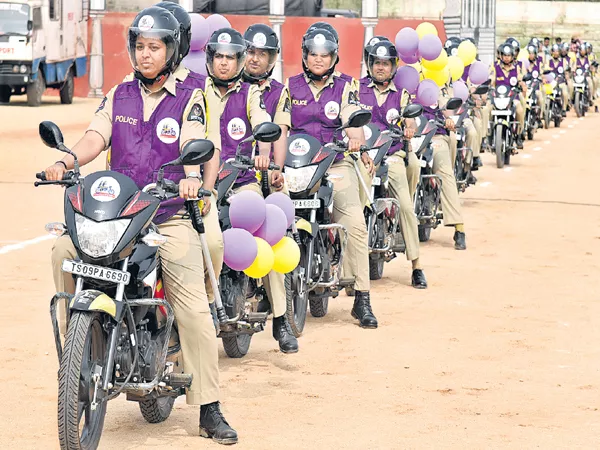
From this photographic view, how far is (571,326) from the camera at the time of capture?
989 centimetres

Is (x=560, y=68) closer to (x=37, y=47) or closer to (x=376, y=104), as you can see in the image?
(x=37, y=47)

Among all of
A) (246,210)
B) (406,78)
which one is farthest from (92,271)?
(406,78)

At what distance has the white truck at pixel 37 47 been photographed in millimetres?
32750

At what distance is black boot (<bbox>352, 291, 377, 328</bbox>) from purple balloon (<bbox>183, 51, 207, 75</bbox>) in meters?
1.88

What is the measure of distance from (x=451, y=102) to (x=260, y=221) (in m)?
5.19

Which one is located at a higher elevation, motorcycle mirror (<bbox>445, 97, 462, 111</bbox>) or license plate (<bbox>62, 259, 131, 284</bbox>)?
motorcycle mirror (<bbox>445, 97, 462, 111</bbox>)

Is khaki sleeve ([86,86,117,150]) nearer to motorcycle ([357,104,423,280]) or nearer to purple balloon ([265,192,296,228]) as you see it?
purple balloon ([265,192,296,228])

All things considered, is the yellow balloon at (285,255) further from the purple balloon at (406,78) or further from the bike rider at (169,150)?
the purple balloon at (406,78)

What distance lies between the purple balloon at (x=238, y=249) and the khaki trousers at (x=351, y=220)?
206 centimetres

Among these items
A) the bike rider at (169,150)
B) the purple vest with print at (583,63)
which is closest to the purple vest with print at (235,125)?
the bike rider at (169,150)

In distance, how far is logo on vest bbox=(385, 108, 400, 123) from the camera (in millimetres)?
11312

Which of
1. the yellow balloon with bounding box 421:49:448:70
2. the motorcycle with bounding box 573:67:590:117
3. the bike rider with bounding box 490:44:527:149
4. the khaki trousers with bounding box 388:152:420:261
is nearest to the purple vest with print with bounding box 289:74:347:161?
the khaki trousers with bounding box 388:152:420:261

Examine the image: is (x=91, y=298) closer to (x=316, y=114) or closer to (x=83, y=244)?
(x=83, y=244)

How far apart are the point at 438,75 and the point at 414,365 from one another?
6350mm
